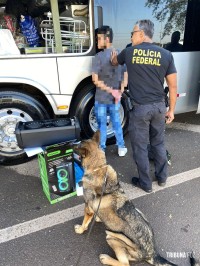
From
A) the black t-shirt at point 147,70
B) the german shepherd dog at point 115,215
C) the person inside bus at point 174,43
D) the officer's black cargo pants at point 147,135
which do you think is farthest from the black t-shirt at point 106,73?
the german shepherd dog at point 115,215

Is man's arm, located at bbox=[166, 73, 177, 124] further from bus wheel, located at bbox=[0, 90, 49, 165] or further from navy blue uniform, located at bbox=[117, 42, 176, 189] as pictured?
bus wheel, located at bbox=[0, 90, 49, 165]

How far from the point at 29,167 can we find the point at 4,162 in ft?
1.15

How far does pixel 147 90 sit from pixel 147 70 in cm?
21

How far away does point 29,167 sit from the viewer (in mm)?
3650

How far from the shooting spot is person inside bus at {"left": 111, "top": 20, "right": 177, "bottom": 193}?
8.53 feet

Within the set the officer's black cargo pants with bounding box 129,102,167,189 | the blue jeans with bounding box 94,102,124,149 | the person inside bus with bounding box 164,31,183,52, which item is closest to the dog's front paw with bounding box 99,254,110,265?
the officer's black cargo pants with bounding box 129,102,167,189

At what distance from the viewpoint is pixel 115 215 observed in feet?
6.97

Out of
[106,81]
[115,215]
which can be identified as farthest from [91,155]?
[106,81]

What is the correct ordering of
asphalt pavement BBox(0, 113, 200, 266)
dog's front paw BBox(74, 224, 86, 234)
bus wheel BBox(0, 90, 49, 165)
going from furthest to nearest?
bus wheel BBox(0, 90, 49, 165)
dog's front paw BBox(74, 224, 86, 234)
asphalt pavement BBox(0, 113, 200, 266)

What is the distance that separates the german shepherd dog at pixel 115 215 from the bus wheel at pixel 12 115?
4.81ft

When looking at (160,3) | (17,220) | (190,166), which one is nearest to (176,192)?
(190,166)

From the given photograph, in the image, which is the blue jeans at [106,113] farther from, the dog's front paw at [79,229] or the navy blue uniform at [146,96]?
the dog's front paw at [79,229]

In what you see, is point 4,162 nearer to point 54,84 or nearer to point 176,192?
point 54,84

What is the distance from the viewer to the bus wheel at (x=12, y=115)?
337 cm
